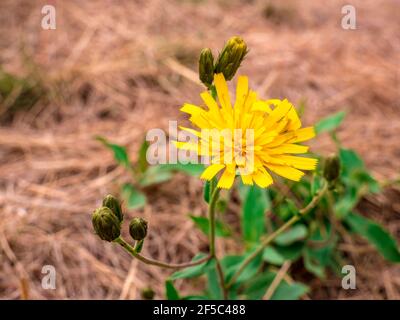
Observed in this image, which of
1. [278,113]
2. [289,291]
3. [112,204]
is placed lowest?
[289,291]

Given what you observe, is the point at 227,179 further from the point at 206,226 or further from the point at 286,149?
the point at 206,226

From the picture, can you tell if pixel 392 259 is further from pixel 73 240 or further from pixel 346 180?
pixel 73 240

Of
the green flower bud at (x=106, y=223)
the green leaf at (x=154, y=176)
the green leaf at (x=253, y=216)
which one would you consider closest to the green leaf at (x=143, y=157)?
the green leaf at (x=154, y=176)

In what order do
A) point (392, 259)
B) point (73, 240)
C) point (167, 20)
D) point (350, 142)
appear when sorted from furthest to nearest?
point (167, 20)
point (350, 142)
point (73, 240)
point (392, 259)

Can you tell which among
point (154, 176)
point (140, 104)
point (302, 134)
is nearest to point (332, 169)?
point (302, 134)

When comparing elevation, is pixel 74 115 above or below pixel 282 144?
above

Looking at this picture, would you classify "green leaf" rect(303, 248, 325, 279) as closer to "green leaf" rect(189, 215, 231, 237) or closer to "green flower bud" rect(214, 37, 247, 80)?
"green leaf" rect(189, 215, 231, 237)

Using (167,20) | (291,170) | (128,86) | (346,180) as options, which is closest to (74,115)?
(128,86)

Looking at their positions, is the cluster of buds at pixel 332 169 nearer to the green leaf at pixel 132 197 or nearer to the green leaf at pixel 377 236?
the green leaf at pixel 377 236
